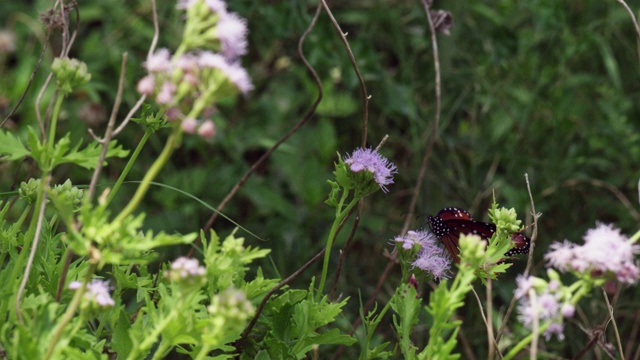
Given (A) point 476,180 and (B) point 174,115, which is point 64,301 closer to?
(B) point 174,115

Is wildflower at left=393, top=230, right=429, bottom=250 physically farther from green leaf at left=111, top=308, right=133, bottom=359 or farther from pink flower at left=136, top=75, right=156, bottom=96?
pink flower at left=136, top=75, right=156, bottom=96

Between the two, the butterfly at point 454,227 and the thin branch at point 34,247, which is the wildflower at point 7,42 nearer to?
the butterfly at point 454,227

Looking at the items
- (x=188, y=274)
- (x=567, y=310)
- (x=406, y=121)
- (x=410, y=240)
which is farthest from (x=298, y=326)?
(x=406, y=121)

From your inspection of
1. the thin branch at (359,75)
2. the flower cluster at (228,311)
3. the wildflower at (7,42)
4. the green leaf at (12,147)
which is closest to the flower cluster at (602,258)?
the flower cluster at (228,311)

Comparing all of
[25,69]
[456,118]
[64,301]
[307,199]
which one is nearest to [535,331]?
[64,301]

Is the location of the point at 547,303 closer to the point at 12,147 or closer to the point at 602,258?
the point at 602,258

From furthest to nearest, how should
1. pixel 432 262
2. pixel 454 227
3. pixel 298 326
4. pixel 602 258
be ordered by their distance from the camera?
1. pixel 454 227
2. pixel 432 262
3. pixel 298 326
4. pixel 602 258
